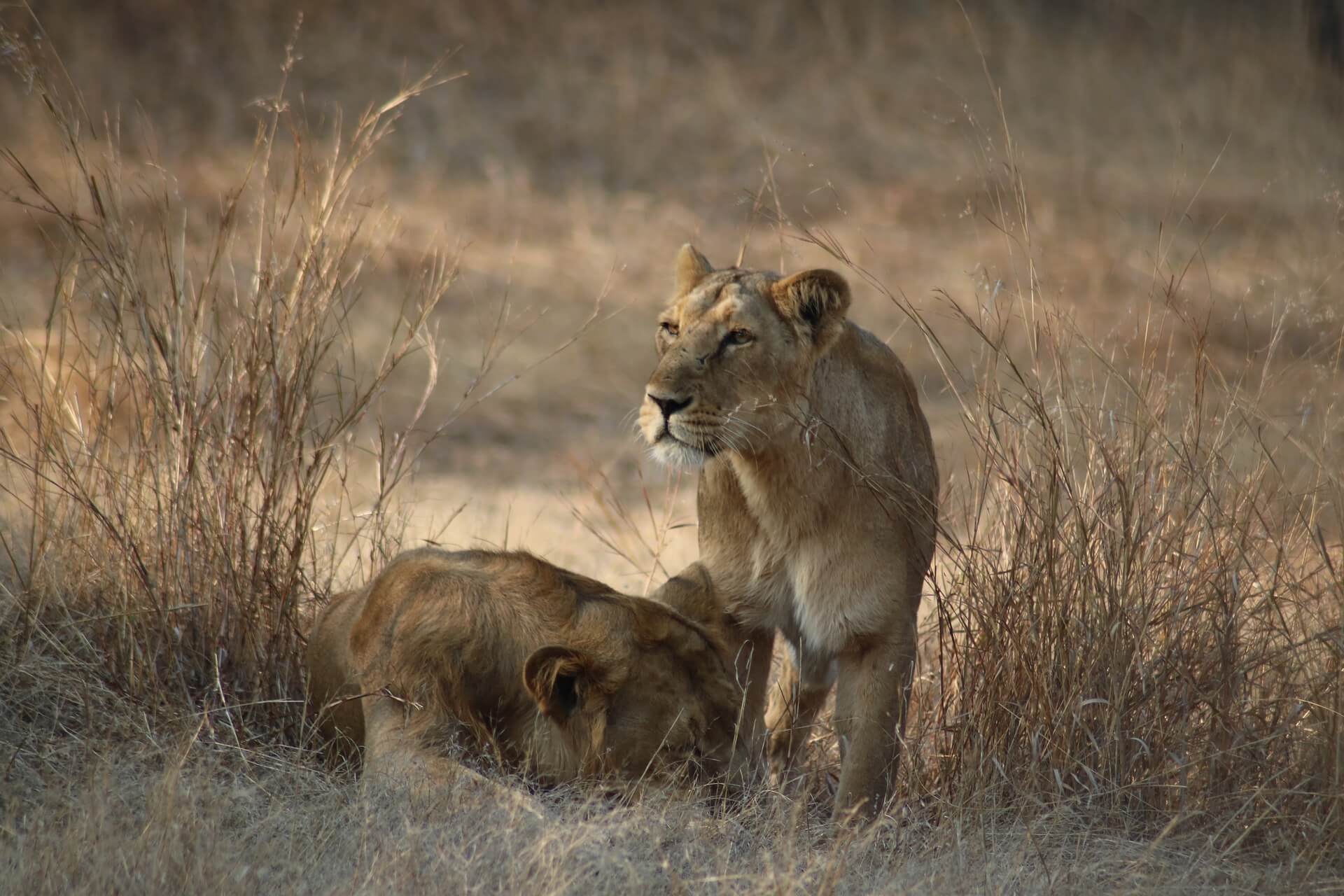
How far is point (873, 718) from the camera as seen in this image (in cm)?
402

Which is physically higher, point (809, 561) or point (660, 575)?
point (660, 575)

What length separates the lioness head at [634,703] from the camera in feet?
11.3

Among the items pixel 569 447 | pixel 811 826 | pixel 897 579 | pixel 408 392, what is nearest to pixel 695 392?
pixel 897 579

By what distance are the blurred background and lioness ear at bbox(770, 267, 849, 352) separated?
35.3 ft

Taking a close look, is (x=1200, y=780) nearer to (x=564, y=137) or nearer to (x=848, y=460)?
(x=848, y=460)

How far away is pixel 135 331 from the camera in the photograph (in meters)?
4.59

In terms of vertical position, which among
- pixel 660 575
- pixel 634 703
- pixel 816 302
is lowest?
pixel 634 703

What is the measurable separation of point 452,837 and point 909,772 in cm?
143

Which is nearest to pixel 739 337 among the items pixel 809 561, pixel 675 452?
pixel 675 452

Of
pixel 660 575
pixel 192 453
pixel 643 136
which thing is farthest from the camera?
pixel 643 136

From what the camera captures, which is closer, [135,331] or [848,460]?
[848,460]

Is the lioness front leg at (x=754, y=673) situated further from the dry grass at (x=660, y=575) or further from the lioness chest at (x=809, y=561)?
the dry grass at (x=660, y=575)

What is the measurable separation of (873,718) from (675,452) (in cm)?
85

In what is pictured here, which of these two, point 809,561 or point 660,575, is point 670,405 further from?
point 660,575
